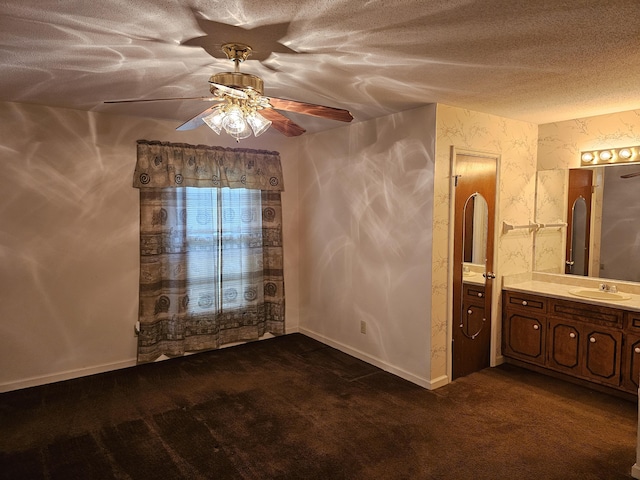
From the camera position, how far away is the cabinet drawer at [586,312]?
3.27 meters

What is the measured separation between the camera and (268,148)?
469cm

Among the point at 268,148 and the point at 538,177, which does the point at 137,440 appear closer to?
the point at 268,148

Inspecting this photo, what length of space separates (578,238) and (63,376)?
4799 millimetres

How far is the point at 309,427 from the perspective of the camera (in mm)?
2930

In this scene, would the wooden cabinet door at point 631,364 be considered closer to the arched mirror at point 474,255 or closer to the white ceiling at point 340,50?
the arched mirror at point 474,255

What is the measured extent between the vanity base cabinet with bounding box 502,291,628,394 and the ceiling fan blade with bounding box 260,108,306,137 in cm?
267

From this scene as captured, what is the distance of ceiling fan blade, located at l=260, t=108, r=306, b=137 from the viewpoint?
2.36m

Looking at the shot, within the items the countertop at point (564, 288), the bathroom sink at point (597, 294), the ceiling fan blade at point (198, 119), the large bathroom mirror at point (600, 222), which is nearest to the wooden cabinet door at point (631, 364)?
the countertop at point (564, 288)

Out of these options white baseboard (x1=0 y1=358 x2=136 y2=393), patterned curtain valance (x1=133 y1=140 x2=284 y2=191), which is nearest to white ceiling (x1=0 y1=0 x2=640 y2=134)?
patterned curtain valance (x1=133 y1=140 x2=284 y2=191)

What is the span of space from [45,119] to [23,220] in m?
0.85

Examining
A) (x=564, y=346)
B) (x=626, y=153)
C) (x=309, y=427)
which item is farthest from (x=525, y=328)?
(x=309, y=427)

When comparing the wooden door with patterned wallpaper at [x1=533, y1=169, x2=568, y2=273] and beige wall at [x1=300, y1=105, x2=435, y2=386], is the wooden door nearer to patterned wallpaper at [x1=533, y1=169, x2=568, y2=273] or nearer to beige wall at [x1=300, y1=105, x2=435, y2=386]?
patterned wallpaper at [x1=533, y1=169, x2=568, y2=273]

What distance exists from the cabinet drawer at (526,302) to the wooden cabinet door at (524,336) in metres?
0.06

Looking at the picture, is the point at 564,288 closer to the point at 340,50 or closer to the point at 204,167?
the point at 340,50
